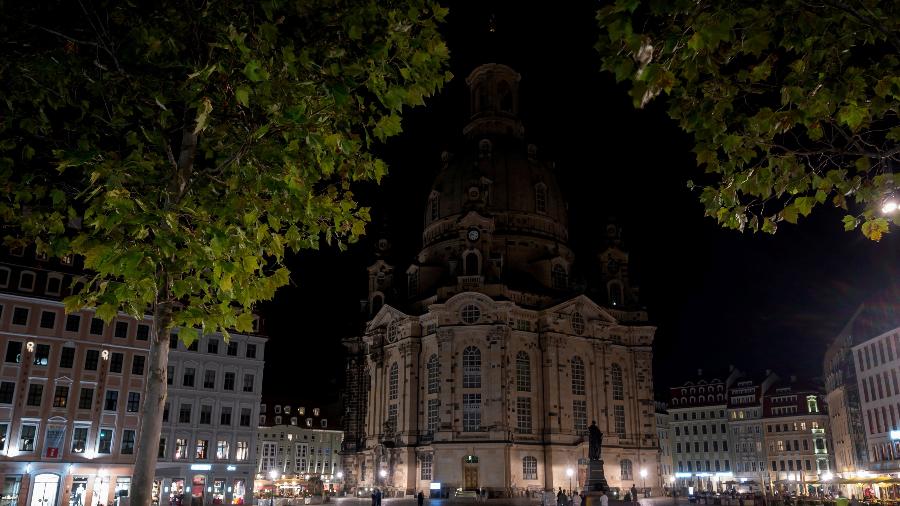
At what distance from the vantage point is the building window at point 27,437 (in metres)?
50.5

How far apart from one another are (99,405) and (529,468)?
37263 mm

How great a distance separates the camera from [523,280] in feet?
253

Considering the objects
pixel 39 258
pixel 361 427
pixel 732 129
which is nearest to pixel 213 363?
pixel 39 258

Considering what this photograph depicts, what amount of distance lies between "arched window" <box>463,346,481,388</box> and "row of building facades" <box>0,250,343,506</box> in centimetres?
1901

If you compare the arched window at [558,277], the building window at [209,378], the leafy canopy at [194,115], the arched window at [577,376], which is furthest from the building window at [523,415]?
the leafy canopy at [194,115]

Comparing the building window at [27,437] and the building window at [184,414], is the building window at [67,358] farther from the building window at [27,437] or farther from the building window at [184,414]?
the building window at [184,414]

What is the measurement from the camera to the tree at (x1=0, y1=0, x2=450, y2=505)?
33.7 feet

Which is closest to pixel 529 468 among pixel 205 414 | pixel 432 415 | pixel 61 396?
pixel 432 415

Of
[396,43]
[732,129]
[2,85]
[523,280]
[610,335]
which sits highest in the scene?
[523,280]

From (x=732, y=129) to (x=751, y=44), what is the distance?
1852 mm

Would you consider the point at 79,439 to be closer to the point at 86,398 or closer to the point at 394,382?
the point at 86,398

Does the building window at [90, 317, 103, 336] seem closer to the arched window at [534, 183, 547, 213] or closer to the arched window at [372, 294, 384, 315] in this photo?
the arched window at [372, 294, 384, 315]

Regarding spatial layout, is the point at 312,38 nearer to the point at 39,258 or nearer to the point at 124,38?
the point at 124,38

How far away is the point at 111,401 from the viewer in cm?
5547
